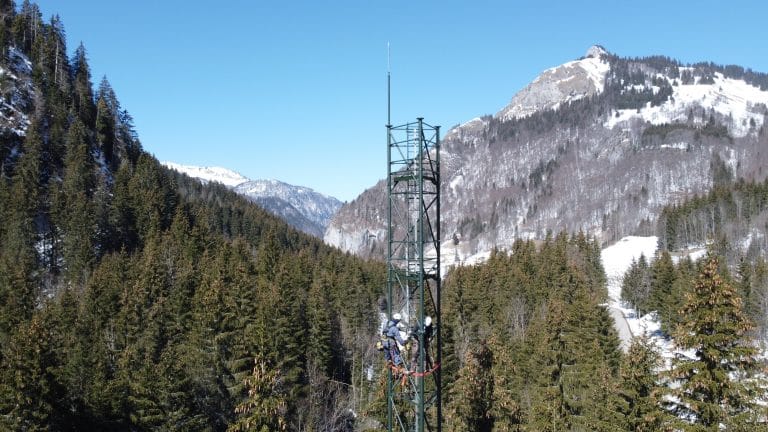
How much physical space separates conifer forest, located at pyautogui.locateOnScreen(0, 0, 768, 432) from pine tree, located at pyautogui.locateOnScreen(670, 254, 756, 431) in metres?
0.06

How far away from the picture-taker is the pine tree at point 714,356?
16.9 m

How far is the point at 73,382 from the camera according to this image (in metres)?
31.3

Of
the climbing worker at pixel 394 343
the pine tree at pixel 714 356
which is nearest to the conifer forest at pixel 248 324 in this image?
the pine tree at pixel 714 356

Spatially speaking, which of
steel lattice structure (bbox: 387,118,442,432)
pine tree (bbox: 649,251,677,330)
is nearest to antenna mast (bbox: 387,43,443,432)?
steel lattice structure (bbox: 387,118,442,432)

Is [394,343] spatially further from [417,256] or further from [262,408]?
[262,408]

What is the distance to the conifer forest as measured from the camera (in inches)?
839

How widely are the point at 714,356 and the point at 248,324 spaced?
30232mm

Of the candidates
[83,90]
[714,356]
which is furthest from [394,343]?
[83,90]

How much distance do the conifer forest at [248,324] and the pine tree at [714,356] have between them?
0.18 feet

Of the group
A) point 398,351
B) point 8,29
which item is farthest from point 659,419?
point 8,29

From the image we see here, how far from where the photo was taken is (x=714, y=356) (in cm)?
1684

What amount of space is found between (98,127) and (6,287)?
59.1 m

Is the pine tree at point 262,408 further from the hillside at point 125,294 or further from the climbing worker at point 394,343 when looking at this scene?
the climbing worker at point 394,343

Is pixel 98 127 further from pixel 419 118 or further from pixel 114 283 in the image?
pixel 419 118
